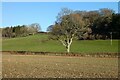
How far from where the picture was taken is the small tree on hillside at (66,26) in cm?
7225

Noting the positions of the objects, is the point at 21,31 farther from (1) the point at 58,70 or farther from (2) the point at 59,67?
(1) the point at 58,70

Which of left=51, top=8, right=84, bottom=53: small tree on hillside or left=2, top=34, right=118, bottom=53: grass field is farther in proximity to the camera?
left=2, top=34, right=118, bottom=53: grass field

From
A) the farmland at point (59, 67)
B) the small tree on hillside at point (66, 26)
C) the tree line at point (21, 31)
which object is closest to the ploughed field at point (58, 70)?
the farmland at point (59, 67)

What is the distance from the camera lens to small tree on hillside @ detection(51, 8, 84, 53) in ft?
237

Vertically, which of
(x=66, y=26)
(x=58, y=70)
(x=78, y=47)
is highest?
(x=66, y=26)

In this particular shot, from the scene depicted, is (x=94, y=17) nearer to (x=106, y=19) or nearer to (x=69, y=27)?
(x=106, y=19)

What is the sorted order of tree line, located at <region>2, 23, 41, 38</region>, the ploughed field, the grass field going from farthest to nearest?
tree line, located at <region>2, 23, 41, 38</region>
the grass field
the ploughed field

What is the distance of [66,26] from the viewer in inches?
2844

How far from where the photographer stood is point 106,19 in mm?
112688

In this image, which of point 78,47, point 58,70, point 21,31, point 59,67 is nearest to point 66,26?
point 78,47

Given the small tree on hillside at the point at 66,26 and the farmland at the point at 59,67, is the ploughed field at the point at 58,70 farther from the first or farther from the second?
the small tree on hillside at the point at 66,26

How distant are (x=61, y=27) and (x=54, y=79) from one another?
188ft

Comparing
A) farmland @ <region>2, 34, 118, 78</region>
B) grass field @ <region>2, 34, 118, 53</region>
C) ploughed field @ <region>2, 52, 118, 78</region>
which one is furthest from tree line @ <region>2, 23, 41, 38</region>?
ploughed field @ <region>2, 52, 118, 78</region>

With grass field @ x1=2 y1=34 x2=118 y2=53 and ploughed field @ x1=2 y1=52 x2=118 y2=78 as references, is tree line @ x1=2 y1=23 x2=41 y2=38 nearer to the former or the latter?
grass field @ x1=2 y1=34 x2=118 y2=53
